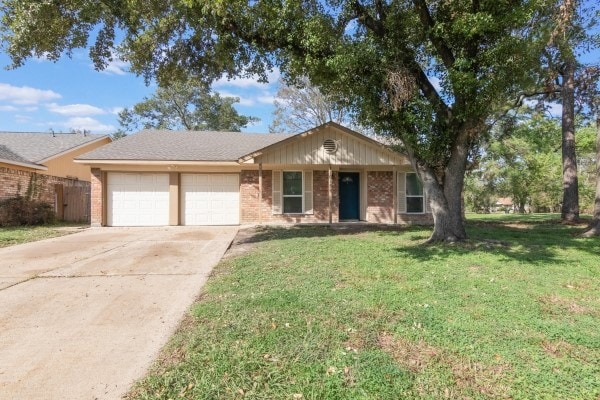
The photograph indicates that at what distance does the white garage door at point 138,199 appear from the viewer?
14.1 meters

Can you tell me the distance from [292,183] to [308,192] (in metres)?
0.73

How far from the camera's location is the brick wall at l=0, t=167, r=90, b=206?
13.7 meters

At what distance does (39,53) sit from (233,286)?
26.6ft

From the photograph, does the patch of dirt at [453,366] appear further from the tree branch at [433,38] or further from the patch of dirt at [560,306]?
the tree branch at [433,38]

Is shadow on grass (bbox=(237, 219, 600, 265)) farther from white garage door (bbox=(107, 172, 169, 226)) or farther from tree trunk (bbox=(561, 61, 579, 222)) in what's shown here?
white garage door (bbox=(107, 172, 169, 226))

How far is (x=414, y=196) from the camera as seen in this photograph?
1500cm

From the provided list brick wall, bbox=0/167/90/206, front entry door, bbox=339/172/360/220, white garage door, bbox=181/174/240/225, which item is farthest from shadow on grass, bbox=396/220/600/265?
brick wall, bbox=0/167/90/206

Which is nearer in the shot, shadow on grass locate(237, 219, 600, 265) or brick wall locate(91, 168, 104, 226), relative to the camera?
shadow on grass locate(237, 219, 600, 265)

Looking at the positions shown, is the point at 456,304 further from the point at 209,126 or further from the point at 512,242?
the point at 209,126

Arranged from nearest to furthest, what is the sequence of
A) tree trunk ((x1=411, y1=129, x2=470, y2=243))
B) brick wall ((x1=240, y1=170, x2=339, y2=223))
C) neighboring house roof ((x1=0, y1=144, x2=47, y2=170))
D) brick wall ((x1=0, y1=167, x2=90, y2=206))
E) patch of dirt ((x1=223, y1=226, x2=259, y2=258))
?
patch of dirt ((x1=223, y1=226, x2=259, y2=258))
tree trunk ((x1=411, y1=129, x2=470, y2=243))
neighboring house roof ((x1=0, y1=144, x2=47, y2=170))
brick wall ((x1=0, y1=167, x2=90, y2=206))
brick wall ((x1=240, y1=170, x2=339, y2=223))

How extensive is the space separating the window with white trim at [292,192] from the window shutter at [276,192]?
0.21m

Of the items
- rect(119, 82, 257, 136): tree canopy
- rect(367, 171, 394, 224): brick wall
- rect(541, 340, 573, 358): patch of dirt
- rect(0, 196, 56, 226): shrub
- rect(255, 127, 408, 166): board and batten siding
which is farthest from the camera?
rect(119, 82, 257, 136): tree canopy

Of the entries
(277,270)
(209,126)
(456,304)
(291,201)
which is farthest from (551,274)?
(209,126)

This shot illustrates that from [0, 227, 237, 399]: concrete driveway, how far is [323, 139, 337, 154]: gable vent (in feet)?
20.9
